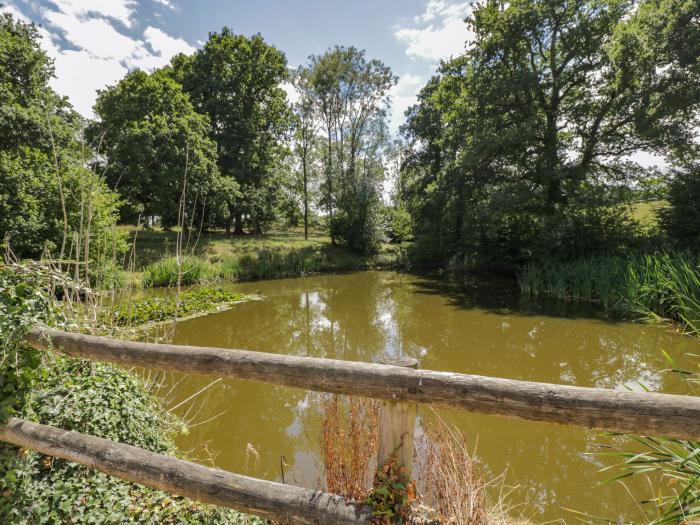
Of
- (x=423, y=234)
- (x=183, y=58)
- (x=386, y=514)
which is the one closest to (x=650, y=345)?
(x=386, y=514)

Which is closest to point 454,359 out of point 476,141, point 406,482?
point 406,482

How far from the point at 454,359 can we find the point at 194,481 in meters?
5.83

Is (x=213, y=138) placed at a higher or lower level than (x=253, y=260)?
higher

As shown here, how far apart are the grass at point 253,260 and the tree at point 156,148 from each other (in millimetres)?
2463

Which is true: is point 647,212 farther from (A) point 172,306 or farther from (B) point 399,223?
(A) point 172,306

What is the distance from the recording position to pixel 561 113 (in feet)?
50.5

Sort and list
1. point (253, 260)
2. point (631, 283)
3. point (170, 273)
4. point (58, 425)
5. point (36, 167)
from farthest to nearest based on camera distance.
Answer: point (253, 260)
point (170, 273)
point (36, 167)
point (631, 283)
point (58, 425)

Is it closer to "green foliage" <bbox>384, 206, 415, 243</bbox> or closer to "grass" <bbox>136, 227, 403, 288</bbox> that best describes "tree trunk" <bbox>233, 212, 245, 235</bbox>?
"grass" <bbox>136, 227, 403, 288</bbox>

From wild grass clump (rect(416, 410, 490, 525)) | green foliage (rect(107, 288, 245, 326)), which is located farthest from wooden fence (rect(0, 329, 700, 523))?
green foliage (rect(107, 288, 245, 326))

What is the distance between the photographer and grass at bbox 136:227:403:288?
14008mm

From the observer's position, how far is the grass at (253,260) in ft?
46.0

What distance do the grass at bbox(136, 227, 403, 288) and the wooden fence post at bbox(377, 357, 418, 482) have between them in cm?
1258

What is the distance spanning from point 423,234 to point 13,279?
18965 millimetres

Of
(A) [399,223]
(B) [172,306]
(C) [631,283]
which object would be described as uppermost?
(A) [399,223]
